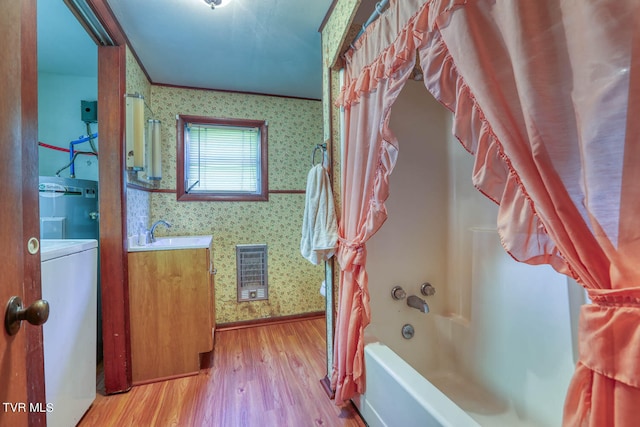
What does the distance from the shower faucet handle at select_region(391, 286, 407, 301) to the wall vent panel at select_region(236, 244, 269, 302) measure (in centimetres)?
144

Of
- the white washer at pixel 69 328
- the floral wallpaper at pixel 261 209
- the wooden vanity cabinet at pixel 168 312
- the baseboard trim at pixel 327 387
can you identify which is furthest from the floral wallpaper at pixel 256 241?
the baseboard trim at pixel 327 387

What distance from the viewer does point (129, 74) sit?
183cm

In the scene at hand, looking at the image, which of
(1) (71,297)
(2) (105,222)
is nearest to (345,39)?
(2) (105,222)

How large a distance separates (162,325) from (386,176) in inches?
70.5

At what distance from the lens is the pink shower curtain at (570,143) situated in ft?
1.37

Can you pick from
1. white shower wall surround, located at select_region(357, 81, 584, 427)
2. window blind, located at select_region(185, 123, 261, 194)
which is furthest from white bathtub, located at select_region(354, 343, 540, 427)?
window blind, located at select_region(185, 123, 261, 194)

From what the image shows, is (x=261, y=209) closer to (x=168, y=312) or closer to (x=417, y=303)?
(x=168, y=312)

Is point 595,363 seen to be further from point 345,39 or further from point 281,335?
point 281,335

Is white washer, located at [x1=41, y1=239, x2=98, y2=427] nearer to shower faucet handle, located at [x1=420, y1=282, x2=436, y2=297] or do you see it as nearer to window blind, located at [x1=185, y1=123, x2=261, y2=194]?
window blind, located at [x1=185, y1=123, x2=261, y2=194]

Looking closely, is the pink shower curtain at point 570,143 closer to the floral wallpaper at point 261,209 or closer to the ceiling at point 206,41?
the ceiling at point 206,41

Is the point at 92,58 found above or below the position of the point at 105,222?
above

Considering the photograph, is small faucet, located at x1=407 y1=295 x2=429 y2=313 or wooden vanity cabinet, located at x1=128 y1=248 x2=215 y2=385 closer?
small faucet, located at x1=407 y1=295 x2=429 y2=313

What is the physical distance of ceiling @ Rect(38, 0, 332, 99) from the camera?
5.04 feet

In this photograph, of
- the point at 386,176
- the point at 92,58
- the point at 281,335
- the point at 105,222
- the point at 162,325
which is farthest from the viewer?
the point at 281,335
